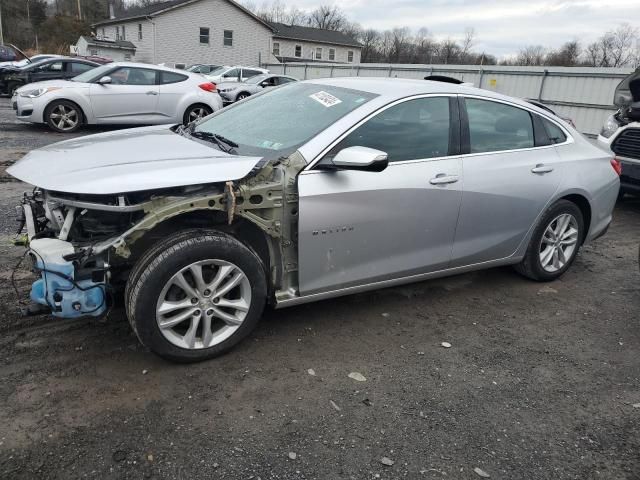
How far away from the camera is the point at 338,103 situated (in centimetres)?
370

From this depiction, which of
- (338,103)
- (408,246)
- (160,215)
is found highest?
(338,103)

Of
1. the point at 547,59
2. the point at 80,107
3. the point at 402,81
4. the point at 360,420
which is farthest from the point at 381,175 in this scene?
the point at 547,59

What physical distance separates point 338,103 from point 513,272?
247 centimetres

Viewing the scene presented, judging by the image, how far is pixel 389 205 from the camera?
11.5 ft

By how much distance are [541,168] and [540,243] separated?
67cm

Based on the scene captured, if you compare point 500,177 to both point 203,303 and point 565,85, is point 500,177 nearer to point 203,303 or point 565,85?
point 203,303

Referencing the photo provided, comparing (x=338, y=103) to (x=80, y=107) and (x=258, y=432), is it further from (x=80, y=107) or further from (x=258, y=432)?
(x=80, y=107)

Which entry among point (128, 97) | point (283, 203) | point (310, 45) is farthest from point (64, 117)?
point (310, 45)

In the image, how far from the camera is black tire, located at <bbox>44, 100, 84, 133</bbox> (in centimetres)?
1140

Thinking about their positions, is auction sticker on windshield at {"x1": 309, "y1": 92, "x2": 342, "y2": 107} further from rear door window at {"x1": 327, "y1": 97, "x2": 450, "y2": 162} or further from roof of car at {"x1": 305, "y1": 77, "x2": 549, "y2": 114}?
rear door window at {"x1": 327, "y1": 97, "x2": 450, "y2": 162}

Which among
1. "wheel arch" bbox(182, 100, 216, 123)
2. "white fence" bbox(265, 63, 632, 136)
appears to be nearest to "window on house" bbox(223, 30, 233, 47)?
"white fence" bbox(265, 63, 632, 136)

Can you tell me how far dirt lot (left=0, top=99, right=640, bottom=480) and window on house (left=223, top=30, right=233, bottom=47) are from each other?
39667mm

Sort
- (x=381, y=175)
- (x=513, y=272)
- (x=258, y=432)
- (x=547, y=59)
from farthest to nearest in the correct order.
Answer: (x=547, y=59) < (x=513, y=272) < (x=381, y=175) < (x=258, y=432)

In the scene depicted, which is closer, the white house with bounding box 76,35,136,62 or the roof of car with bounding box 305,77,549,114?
the roof of car with bounding box 305,77,549,114
